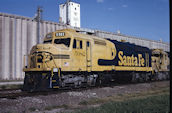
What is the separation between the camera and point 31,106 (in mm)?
8688

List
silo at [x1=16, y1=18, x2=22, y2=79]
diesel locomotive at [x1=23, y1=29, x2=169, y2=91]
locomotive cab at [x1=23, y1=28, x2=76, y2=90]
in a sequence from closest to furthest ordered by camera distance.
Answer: locomotive cab at [x1=23, y1=28, x2=76, y2=90], diesel locomotive at [x1=23, y1=29, x2=169, y2=91], silo at [x1=16, y1=18, x2=22, y2=79]

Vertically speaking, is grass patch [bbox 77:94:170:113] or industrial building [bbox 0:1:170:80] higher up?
industrial building [bbox 0:1:170:80]

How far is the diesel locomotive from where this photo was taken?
11.9m

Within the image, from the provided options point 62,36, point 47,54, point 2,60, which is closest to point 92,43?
point 62,36

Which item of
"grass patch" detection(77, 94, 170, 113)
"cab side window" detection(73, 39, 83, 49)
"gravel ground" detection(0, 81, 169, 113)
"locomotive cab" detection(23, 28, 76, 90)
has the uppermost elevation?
"cab side window" detection(73, 39, 83, 49)

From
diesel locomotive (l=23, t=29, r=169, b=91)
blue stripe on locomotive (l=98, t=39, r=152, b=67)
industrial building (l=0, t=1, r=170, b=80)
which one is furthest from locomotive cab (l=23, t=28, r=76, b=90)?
industrial building (l=0, t=1, r=170, b=80)

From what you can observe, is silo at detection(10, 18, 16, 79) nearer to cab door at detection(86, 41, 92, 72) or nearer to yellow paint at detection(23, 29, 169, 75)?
yellow paint at detection(23, 29, 169, 75)

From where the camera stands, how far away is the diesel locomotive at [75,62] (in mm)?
11859

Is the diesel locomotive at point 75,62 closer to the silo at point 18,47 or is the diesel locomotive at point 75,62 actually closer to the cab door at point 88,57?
the cab door at point 88,57

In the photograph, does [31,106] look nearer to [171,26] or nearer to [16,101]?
[16,101]

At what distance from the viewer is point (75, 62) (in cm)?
1309

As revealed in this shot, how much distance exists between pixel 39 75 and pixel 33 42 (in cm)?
1832

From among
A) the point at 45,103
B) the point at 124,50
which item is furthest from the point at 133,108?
the point at 124,50

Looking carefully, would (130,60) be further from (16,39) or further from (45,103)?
(16,39)
